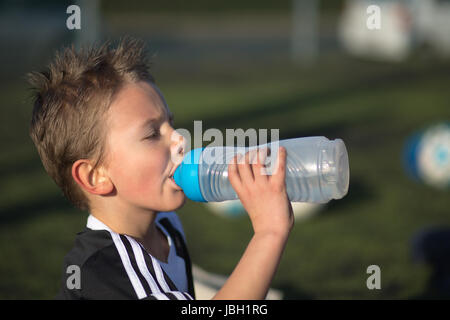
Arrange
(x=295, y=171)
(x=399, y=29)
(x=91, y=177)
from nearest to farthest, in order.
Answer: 1. (x=91, y=177)
2. (x=295, y=171)
3. (x=399, y=29)

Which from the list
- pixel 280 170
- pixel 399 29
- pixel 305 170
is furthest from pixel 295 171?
pixel 399 29

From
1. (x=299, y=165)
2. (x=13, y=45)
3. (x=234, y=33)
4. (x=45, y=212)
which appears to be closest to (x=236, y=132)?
(x=45, y=212)

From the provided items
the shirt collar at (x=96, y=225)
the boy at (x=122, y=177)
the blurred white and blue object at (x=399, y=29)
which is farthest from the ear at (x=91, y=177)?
the blurred white and blue object at (x=399, y=29)

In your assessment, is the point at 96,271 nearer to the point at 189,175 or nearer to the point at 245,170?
the point at 189,175

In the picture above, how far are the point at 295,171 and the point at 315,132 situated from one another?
5.31 m

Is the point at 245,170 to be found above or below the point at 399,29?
below

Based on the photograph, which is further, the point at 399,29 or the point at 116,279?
the point at 399,29

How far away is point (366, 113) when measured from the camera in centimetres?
883

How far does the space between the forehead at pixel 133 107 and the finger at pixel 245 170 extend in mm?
392

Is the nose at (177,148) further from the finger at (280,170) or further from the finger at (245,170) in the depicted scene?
the finger at (280,170)

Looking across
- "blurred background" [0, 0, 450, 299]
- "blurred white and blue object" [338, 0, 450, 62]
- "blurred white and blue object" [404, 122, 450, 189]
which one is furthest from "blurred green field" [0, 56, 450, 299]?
"blurred white and blue object" [338, 0, 450, 62]

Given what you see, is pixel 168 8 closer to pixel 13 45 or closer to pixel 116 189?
pixel 13 45

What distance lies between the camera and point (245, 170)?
70.7 inches

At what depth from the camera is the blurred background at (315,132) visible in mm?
3689
